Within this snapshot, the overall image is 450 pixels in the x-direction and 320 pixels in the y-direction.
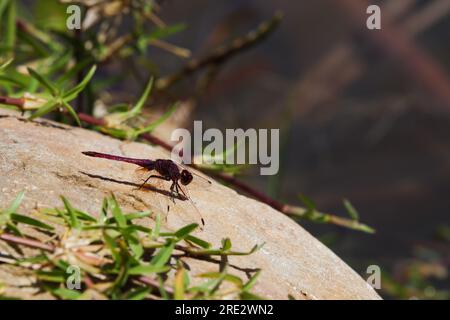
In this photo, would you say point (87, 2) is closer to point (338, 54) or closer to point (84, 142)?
point (84, 142)

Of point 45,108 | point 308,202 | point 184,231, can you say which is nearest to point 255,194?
point 308,202

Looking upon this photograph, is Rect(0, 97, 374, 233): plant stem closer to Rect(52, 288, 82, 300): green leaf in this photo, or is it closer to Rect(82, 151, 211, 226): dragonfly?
Rect(82, 151, 211, 226): dragonfly

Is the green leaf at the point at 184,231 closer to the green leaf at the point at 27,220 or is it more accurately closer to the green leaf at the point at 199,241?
the green leaf at the point at 199,241

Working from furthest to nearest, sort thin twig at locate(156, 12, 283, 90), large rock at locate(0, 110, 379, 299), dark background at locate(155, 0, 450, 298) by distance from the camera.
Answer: dark background at locate(155, 0, 450, 298) → thin twig at locate(156, 12, 283, 90) → large rock at locate(0, 110, 379, 299)

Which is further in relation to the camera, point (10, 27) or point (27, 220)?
point (10, 27)

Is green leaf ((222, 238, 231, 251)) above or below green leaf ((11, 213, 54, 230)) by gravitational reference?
below

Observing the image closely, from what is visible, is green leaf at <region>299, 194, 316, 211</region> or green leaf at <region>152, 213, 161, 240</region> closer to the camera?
green leaf at <region>152, 213, 161, 240</region>

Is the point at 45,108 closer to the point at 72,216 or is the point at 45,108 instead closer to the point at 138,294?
the point at 72,216

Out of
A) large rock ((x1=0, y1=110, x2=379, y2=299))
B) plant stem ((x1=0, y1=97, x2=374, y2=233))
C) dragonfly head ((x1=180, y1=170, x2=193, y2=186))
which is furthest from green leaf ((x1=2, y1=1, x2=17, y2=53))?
dragonfly head ((x1=180, y1=170, x2=193, y2=186))

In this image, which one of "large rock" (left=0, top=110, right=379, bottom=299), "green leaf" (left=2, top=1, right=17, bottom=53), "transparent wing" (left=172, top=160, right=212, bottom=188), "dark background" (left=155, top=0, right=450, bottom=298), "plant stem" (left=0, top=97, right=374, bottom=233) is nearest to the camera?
"large rock" (left=0, top=110, right=379, bottom=299)

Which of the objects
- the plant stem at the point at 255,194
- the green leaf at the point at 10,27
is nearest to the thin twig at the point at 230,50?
the green leaf at the point at 10,27
